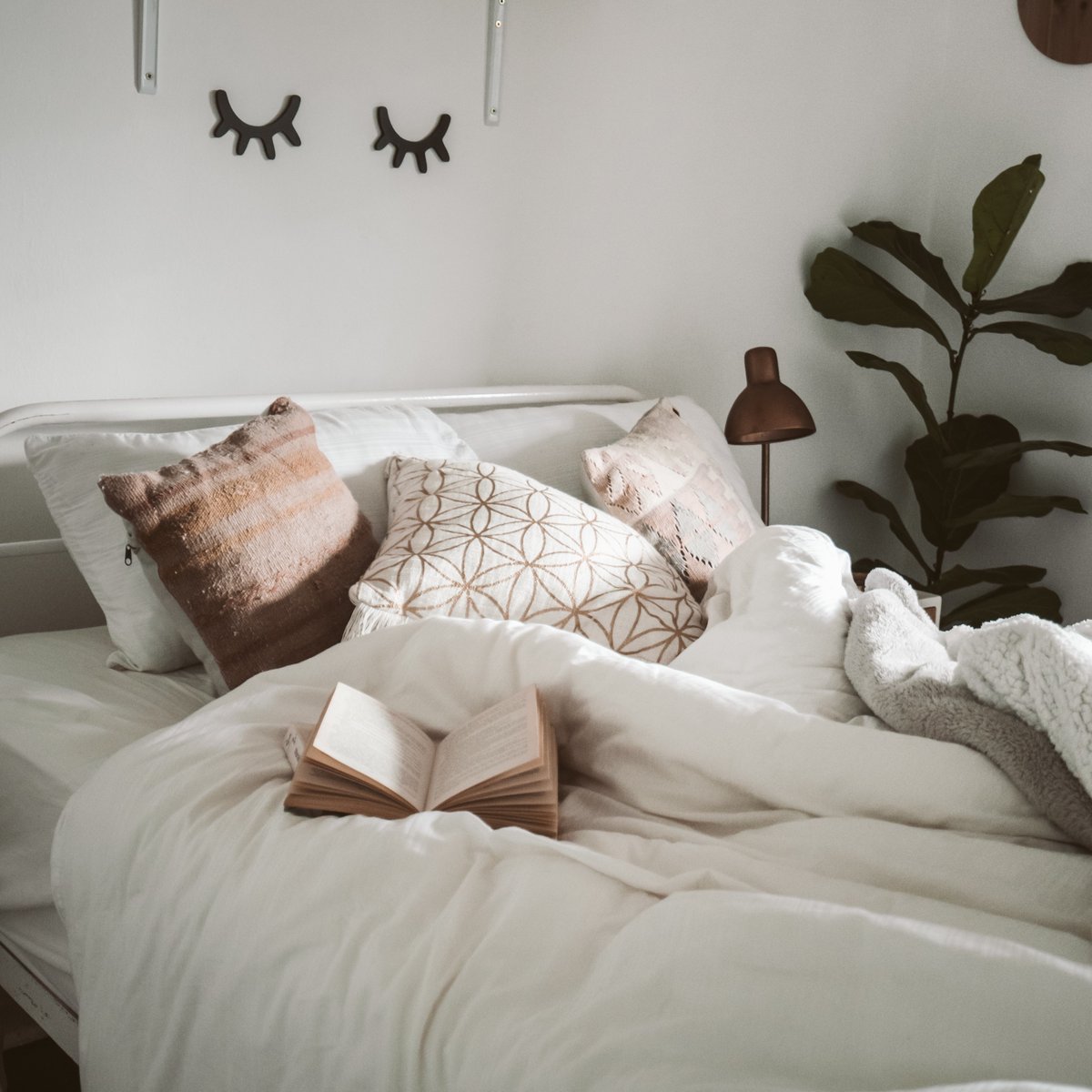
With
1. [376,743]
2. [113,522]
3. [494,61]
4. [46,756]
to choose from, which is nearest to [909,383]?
[494,61]

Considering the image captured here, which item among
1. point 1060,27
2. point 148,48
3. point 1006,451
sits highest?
point 1060,27

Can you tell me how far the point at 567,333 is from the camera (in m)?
2.30

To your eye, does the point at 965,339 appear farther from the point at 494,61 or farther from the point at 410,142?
the point at 410,142

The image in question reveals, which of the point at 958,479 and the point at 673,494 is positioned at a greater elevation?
the point at 673,494

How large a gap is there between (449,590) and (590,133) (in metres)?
1.32

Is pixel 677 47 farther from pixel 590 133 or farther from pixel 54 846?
pixel 54 846

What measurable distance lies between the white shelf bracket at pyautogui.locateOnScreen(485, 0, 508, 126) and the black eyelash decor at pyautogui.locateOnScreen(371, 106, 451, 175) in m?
0.10

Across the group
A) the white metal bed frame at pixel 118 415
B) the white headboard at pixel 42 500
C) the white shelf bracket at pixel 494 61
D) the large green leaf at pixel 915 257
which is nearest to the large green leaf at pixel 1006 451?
the large green leaf at pixel 915 257

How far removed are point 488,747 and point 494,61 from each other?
1.56 metres

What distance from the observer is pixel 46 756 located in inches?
46.9

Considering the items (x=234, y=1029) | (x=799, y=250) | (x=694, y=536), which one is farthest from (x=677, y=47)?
(x=234, y=1029)

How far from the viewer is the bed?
65 centimetres

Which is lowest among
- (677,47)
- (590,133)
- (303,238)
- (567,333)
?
(567,333)

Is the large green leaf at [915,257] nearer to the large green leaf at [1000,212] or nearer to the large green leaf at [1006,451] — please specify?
the large green leaf at [1000,212]
